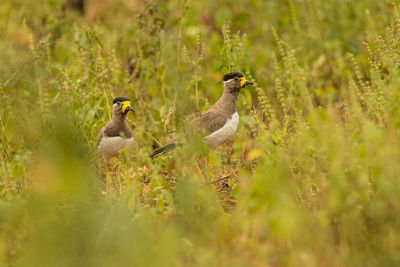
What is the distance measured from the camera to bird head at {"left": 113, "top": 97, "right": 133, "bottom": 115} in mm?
5684

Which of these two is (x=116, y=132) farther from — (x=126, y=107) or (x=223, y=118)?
(x=223, y=118)

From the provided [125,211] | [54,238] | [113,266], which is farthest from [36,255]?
[125,211]

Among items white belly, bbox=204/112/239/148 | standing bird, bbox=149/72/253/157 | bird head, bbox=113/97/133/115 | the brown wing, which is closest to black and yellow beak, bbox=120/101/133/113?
bird head, bbox=113/97/133/115

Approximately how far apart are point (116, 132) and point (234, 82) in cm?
120

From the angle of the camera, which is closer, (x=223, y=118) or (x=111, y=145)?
(x=223, y=118)

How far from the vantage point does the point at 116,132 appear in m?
5.81

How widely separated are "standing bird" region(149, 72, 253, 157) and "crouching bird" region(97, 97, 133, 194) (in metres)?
0.37

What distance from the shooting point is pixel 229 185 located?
528 cm

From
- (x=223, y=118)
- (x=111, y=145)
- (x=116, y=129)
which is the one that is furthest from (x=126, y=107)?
(x=223, y=118)

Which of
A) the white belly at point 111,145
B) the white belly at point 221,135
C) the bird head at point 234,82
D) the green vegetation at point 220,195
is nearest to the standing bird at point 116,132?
the white belly at point 111,145

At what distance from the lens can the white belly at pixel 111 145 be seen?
575 cm

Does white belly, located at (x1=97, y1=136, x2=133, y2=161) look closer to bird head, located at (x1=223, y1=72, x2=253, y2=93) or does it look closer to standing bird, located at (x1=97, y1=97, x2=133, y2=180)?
standing bird, located at (x1=97, y1=97, x2=133, y2=180)

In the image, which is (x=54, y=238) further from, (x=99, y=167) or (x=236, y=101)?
(x=236, y=101)

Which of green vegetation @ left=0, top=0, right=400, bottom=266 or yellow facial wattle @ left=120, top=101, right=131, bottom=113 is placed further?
yellow facial wattle @ left=120, top=101, right=131, bottom=113
